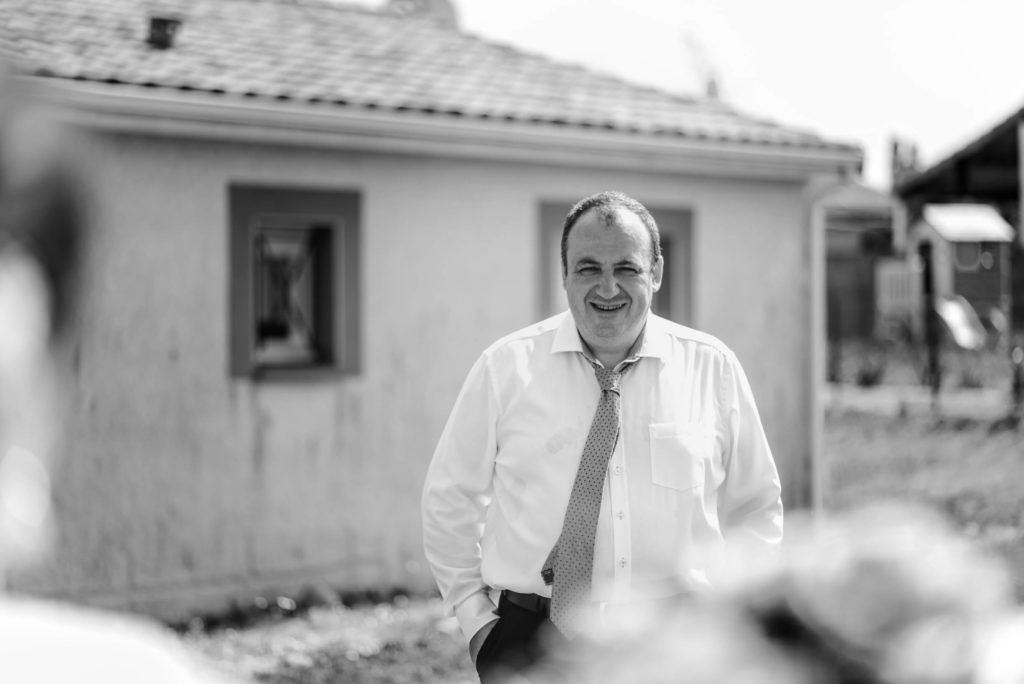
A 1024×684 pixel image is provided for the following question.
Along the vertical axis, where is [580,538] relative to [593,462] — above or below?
below

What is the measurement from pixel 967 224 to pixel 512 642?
15720mm

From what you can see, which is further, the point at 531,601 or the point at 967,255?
the point at 967,255

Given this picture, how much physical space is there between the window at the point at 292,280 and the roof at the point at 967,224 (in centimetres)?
1129

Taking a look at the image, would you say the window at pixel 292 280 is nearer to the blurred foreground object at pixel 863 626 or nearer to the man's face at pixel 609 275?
the man's face at pixel 609 275

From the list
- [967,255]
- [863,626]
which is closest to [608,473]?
[863,626]

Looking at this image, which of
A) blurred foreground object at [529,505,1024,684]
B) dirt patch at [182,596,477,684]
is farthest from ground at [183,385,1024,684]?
blurred foreground object at [529,505,1024,684]

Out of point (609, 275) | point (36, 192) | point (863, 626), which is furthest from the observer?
point (609, 275)

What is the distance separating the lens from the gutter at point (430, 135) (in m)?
7.02

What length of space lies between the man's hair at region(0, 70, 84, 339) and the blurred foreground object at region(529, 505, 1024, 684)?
0.49 meters

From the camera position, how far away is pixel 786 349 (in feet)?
31.0

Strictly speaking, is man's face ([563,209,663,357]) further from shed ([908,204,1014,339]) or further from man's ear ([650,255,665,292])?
shed ([908,204,1014,339])

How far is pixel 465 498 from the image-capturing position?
324cm

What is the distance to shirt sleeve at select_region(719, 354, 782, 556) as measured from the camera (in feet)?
10.1

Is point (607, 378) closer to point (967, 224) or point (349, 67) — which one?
point (349, 67)
